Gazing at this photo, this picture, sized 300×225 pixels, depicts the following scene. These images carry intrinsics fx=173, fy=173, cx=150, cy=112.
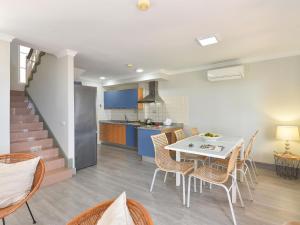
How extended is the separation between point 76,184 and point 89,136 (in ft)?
3.68

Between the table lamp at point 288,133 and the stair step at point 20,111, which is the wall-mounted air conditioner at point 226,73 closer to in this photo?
the table lamp at point 288,133

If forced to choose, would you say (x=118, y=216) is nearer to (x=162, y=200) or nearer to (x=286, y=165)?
(x=162, y=200)

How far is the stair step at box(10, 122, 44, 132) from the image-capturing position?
11.7ft

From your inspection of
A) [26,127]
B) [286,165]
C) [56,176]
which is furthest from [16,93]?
[286,165]

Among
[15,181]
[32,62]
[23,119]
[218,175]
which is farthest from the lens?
[32,62]

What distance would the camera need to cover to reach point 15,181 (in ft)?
5.11

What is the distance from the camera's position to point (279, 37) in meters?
2.64

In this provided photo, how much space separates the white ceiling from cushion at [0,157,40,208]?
1.63 metres

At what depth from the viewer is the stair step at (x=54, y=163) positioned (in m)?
3.13

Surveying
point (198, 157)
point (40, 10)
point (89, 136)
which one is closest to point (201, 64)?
point (198, 157)

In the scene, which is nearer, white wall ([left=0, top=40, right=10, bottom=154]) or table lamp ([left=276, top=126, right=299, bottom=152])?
white wall ([left=0, top=40, right=10, bottom=154])

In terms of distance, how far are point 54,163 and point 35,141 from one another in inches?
26.2

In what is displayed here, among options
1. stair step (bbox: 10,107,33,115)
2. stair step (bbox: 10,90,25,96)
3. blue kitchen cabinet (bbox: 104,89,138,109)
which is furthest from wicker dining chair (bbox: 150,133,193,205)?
stair step (bbox: 10,90,25,96)

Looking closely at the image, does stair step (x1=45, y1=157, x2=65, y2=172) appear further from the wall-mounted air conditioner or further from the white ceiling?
the wall-mounted air conditioner
